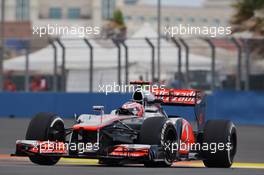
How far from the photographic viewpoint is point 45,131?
17031 mm

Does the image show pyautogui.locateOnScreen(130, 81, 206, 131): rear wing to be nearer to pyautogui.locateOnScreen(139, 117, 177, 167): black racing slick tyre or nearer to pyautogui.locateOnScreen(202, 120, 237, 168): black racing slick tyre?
pyautogui.locateOnScreen(202, 120, 237, 168): black racing slick tyre

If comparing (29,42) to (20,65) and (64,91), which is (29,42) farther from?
(64,91)

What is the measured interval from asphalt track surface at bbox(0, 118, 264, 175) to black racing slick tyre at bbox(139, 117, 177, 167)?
214mm

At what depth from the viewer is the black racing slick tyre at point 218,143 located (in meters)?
17.7

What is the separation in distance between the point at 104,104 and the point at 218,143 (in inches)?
648

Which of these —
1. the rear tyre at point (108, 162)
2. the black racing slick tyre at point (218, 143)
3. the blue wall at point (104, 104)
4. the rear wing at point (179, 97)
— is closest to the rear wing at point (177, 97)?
the rear wing at point (179, 97)

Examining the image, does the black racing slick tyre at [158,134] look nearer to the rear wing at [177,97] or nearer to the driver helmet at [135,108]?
the driver helmet at [135,108]

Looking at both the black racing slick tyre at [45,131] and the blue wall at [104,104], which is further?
the blue wall at [104,104]

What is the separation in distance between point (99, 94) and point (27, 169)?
18908mm

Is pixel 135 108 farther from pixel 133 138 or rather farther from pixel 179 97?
pixel 179 97

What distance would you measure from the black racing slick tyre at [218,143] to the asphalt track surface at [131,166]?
0.82ft

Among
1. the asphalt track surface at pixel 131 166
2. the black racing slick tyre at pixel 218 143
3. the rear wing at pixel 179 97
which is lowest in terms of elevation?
the asphalt track surface at pixel 131 166

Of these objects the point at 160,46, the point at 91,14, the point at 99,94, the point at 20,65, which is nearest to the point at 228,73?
the point at 160,46

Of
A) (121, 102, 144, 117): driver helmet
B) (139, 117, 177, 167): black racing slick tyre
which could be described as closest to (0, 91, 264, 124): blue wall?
(121, 102, 144, 117): driver helmet
